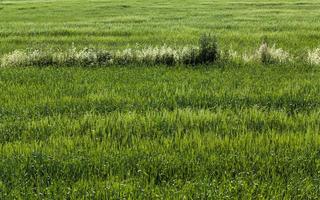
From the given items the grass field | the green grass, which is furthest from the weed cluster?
the green grass

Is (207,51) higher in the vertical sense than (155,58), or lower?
higher

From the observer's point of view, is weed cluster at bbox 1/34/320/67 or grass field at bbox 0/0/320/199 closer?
grass field at bbox 0/0/320/199

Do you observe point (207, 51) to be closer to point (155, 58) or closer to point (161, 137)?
point (155, 58)

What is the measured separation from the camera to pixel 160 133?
6672 millimetres

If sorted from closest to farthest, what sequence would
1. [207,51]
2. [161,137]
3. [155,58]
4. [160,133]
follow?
[161,137]
[160,133]
[207,51]
[155,58]

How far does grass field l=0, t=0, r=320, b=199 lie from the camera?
16.7 ft

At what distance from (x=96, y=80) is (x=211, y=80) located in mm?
2475

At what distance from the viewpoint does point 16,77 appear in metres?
10.7

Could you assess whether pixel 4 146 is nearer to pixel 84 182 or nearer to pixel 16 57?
pixel 84 182

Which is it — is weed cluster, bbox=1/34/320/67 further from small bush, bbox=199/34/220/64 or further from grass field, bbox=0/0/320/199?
grass field, bbox=0/0/320/199

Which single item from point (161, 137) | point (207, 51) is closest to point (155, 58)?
point (207, 51)

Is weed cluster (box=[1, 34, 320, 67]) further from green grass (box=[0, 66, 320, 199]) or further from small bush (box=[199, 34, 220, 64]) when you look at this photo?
green grass (box=[0, 66, 320, 199])

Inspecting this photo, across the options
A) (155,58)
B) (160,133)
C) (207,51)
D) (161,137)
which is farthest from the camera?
(155,58)

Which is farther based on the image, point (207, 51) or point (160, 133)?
point (207, 51)
